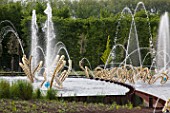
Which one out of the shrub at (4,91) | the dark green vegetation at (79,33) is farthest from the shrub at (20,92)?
the dark green vegetation at (79,33)

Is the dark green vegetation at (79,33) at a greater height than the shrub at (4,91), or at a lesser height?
greater

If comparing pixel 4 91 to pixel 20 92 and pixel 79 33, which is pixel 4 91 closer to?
pixel 20 92

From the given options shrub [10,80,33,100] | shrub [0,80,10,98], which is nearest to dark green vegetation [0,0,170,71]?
shrub [0,80,10,98]

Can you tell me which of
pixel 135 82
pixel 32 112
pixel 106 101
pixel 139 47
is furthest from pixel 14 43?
pixel 32 112

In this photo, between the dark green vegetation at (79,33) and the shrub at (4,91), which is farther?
the dark green vegetation at (79,33)

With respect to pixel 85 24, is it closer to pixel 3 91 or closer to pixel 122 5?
pixel 3 91

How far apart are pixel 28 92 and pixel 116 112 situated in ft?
7.59

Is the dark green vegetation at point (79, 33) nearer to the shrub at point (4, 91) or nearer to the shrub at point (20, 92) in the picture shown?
the shrub at point (4, 91)

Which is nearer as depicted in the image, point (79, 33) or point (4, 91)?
point (4, 91)

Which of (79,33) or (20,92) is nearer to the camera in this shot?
(20,92)

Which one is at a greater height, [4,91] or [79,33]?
[79,33]

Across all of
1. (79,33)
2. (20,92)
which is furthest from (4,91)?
(79,33)

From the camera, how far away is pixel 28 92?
30.3ft

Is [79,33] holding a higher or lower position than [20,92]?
higher
